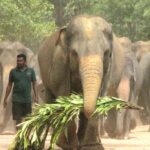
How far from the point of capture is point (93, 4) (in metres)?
40.2

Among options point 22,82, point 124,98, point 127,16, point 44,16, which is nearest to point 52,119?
point 22,82

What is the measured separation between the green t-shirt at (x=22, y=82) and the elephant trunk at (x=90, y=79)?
2.68 m

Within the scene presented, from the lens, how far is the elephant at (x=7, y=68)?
17.9 m

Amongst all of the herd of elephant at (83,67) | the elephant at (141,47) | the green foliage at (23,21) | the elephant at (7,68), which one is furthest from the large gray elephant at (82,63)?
the green foliage at (23,21)

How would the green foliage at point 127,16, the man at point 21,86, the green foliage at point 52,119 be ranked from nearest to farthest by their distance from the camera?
1. the green foliage at point 52,119
2. the man at point 21,86
3. the green foliage at point 127,16

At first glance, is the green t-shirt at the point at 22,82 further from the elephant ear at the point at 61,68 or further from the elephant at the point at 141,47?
the elephant at the point at 141,47

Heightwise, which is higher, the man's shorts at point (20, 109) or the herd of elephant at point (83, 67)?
the herd of elephant at point (83, 67)

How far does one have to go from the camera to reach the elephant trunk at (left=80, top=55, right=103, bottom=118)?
8266 mm

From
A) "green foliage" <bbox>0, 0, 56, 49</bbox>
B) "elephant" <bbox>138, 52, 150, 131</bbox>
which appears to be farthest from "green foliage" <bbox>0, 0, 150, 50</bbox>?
"elephant" <bbox>138, 52, 150, 131</bbox>

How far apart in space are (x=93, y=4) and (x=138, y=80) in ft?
68.9

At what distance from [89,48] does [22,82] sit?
264 centimetres

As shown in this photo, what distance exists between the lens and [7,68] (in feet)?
61.0

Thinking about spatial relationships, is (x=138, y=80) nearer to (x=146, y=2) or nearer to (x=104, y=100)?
(x=104, y=100)

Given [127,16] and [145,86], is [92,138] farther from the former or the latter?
[127,16]
